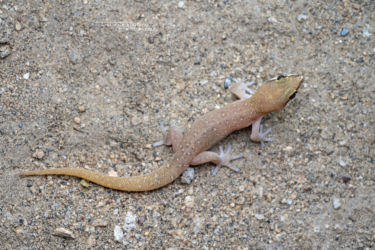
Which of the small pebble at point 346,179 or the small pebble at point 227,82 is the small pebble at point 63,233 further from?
the small pebble at point 346,179

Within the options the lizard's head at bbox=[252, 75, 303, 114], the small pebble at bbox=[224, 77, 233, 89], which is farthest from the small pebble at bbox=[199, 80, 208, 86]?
the lizard's head at bbox=[252, 75, 303, 114]

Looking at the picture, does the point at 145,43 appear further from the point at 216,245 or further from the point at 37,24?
the point at 216,245

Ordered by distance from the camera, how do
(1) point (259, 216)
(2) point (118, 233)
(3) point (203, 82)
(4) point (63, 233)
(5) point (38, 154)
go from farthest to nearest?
(3) point (203, 82)
(5) point (38, 154)
(1) point (259, 216)
(2) point (118, 233)
(4) point (63, 233)

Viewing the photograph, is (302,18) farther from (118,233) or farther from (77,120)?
(118,233)

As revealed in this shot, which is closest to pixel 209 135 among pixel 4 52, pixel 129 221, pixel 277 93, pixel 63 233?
pixel 277 93

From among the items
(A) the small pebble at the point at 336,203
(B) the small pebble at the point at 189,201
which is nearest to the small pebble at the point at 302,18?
(A) the small pebble at the point at 336,203

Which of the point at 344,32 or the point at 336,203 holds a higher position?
the point at 344,32

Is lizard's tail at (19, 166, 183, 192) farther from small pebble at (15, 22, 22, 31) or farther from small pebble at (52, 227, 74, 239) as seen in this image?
small pebble at (15, 22, 22, 31)
